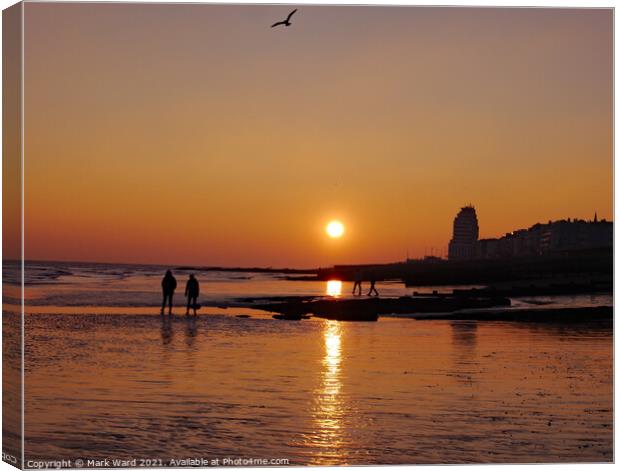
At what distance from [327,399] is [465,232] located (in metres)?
3.14

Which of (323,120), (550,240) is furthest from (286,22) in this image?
(550,240)

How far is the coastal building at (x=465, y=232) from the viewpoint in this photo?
14.6 m

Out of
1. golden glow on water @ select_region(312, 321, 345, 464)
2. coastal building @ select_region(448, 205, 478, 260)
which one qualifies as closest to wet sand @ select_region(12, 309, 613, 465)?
golden glow on water @ select_region(312, 321, 345, 464)

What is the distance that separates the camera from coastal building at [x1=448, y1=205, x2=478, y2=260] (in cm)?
1464

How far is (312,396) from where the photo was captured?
13430mm

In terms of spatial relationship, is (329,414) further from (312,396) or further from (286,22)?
(286,22)

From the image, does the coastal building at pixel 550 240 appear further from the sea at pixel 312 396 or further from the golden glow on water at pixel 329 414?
the golden glow on water at pixel 329 414

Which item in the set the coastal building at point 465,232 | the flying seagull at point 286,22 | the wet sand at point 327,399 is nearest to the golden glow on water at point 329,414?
the wet sand at point 327,399

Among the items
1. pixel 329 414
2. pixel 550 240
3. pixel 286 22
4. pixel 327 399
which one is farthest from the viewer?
pixel 550 240

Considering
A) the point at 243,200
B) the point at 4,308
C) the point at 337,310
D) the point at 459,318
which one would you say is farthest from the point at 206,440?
the point at 337,310

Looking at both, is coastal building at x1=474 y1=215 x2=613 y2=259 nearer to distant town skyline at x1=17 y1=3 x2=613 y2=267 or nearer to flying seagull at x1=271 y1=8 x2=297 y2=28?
distant town skyline at x1=17 y1=3 x2=613 y2=267

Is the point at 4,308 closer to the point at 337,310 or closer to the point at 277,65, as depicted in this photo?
the point at 277,65

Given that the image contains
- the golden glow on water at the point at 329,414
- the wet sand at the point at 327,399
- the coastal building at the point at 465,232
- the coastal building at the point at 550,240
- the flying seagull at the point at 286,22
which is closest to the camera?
the golden glow on water at the point at 329,414

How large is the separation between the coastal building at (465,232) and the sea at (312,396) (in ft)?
5.26
